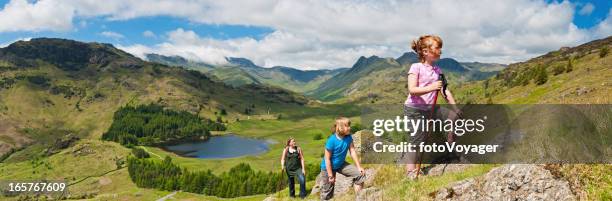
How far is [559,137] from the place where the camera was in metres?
13.1

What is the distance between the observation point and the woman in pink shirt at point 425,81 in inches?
526

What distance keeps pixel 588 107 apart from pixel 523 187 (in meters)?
5.16

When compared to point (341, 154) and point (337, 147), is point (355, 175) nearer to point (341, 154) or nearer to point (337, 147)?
point (341, 154)

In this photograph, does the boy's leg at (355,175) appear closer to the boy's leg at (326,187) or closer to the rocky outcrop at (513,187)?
the boy's leg at (326,187)

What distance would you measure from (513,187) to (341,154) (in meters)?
7.13

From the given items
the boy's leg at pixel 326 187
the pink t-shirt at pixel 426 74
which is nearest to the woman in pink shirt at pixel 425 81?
the pink t-shirt at pixel 426 74

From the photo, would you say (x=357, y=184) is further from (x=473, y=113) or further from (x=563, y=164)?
(x=563, y=164)

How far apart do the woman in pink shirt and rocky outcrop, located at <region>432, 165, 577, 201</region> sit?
2.57 meters

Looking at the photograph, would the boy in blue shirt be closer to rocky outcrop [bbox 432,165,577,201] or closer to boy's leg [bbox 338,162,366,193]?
boy's leg [bbox 338,162,366,193]

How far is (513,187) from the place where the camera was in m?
11.1

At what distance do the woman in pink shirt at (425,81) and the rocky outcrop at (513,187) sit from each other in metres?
2.57

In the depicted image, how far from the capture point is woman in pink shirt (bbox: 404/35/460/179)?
13.4 meters

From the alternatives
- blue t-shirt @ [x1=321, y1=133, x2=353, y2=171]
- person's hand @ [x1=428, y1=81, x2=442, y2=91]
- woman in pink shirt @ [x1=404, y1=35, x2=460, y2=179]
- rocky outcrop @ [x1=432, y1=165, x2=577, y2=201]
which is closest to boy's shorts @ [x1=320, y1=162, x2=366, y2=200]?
blue t-shirt @ [x1=321, y1=133, x2=353, y2=171]

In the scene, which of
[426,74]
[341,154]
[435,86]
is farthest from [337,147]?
[435,86]
